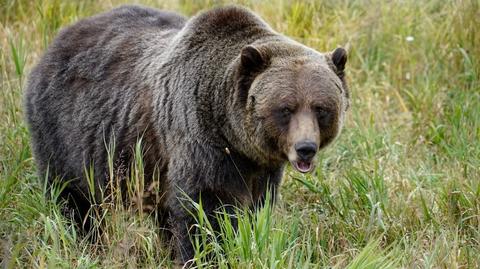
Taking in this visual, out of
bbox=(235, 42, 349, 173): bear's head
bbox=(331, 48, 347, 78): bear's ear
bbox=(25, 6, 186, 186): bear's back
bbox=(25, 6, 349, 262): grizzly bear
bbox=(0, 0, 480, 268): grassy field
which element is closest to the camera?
bbox=(0, 0, 480, 268): grassy field

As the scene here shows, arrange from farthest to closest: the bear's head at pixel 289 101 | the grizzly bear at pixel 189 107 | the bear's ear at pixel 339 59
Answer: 1. the bear's ear at pixel 339 59
2. the grizzly bear at pixel 189 107
3. the bear's head at pixel 289 101

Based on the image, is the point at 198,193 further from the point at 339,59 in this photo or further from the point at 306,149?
the point at 339,59

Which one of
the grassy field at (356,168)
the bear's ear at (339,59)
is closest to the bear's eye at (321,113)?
the bear's ear at (339,59)

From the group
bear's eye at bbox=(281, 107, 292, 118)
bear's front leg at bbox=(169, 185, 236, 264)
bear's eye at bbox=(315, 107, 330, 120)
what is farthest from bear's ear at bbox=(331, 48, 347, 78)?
bear's front leg at bbox=(169, 185, 236, 264)

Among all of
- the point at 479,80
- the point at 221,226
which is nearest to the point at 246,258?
the point at 221,226

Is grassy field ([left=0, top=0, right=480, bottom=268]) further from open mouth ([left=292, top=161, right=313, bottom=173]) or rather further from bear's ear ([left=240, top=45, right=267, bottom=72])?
bear's ear ([left=240, top=45, right=267, bottom=72])

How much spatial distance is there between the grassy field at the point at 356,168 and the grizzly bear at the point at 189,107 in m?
0.25

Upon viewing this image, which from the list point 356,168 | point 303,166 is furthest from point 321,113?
point 356,168

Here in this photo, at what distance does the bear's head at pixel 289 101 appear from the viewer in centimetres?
537

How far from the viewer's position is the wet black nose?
5258 millimetres

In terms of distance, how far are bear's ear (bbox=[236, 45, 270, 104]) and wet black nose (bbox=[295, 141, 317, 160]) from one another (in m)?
0.53

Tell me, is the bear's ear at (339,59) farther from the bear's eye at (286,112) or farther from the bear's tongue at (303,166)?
the bear's tongue at (303,166)

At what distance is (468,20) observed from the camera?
344 inches

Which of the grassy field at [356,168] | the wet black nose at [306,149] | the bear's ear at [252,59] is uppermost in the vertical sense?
the bear's ear at [252,59]
